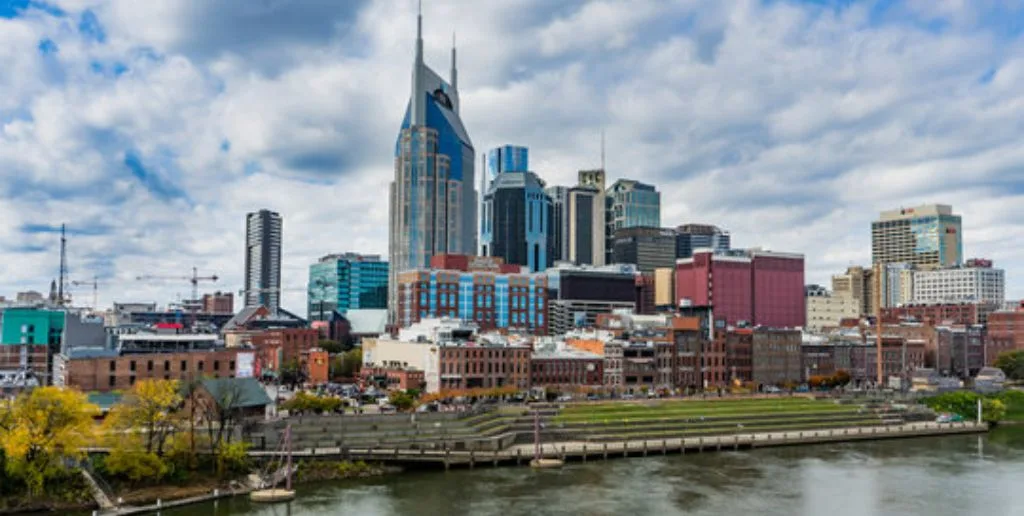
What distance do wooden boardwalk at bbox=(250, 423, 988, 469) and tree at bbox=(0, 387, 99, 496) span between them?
17204 mm

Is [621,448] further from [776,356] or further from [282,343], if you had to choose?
[282,343]

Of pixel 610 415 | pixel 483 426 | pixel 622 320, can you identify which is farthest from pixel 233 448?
pixel 622 320

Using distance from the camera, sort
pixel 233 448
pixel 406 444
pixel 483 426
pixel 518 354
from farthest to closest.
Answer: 1. pixel 518 354
2. pixel 483 426
3. pixel 406 444
4. pixel 233 448

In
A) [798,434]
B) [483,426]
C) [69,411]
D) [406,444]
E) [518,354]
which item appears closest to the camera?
[69,411]

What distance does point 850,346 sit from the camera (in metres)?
196

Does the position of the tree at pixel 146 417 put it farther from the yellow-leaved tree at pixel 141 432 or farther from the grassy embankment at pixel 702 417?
the grassy embankment at pixel 702 417

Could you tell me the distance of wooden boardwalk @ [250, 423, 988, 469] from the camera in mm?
90875

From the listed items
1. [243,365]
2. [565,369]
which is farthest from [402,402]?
[565,369]

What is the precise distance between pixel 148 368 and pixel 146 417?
143 feet

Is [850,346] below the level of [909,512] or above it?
above

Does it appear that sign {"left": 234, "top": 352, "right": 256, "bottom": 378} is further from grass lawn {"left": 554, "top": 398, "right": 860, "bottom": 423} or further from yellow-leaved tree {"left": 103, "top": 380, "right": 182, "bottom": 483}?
grass lawn {"left": 554, "top": 398, "right": 860, "bottom": 423}

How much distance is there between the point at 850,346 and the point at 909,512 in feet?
411

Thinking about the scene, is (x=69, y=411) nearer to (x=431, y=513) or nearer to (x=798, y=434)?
(x=431, y=513)

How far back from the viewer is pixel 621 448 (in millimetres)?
104938
